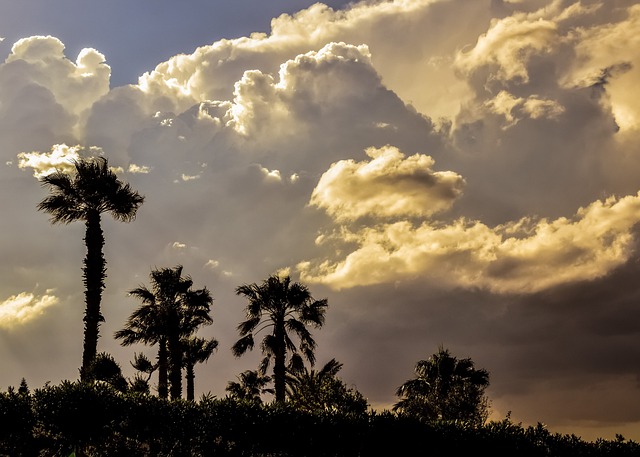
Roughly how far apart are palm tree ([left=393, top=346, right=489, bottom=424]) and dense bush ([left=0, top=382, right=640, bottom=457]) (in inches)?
1035

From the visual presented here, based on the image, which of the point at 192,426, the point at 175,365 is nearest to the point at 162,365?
the point at 175,365

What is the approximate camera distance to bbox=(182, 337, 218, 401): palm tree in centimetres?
5231

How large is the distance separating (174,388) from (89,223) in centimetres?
1335

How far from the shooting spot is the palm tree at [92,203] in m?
33.8

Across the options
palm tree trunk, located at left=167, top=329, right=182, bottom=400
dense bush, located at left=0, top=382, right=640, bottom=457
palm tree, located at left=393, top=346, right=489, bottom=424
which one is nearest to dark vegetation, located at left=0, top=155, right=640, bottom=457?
dense bush, located at left=0, top=382, right=640, bottom=457

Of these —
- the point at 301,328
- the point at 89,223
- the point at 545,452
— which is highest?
the point at 89,223

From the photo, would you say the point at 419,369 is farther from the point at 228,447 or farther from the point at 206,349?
the point at 228,447

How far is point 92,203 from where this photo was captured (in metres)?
36.2

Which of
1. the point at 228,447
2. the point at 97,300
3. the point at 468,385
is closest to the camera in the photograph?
the point at 228,447

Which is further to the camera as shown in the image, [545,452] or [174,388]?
[174,388]

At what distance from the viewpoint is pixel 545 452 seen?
24.5 meters

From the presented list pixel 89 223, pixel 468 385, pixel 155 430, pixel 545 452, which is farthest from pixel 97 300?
Answer: pixel 468 385

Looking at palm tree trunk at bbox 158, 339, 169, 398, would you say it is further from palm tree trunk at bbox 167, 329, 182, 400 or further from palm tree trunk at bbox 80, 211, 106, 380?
palm tree trunk at bbox 80, 211, 106, 380

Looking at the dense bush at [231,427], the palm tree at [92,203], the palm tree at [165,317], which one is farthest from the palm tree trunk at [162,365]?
the dense bush at [231,427]
